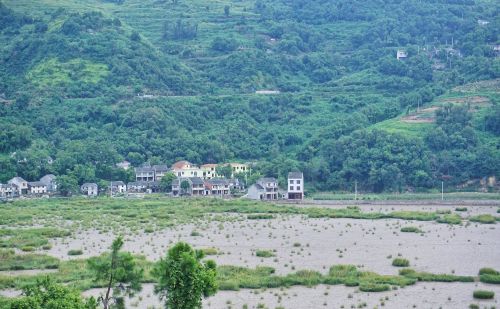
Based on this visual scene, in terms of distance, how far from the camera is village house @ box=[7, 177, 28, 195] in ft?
311

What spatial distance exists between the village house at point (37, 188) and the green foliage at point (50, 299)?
6426 centimetres

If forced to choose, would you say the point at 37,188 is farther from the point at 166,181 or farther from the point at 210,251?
the point at 210,251

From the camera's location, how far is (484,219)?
231 feet

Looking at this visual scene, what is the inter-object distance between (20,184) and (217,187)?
20.0 metres

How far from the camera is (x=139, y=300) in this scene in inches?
1630

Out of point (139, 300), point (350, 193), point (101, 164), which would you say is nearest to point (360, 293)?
point (139, 300)

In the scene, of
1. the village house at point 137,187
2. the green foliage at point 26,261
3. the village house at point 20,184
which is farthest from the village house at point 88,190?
the green foliage at point 26,261

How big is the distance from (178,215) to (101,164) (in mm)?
26940

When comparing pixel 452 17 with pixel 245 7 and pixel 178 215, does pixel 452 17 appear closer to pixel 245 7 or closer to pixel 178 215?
pixel 245 7

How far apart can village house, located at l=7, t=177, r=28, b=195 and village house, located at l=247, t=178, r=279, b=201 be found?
22739 millimetres

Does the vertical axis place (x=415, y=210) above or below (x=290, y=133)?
below

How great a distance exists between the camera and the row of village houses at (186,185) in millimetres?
93375

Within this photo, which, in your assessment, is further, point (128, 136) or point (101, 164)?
point (128, 136)

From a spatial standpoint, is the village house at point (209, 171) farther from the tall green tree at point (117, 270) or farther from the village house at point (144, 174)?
the tall green tree at point (117, 270)
